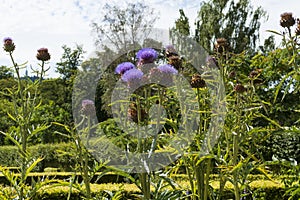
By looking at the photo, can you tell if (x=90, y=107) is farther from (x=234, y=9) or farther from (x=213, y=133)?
(x=234, y=9)

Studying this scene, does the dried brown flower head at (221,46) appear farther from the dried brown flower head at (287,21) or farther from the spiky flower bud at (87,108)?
the spiky flower bud at (87,108)

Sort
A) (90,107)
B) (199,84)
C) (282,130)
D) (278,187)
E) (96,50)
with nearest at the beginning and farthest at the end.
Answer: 1. (282,130)
2. (199,84)
3. (90,107)
4. (278,187)
5. (96,50)

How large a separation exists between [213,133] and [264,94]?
6.53 metres

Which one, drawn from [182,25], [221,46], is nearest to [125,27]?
[182,25]

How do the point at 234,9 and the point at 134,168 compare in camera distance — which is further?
the point at 234,9

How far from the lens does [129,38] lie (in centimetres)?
1070

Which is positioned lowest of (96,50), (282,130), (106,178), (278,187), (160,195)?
(106,178)

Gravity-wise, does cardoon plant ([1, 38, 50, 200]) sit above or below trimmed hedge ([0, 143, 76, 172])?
above

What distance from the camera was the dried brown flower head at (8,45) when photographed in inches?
106

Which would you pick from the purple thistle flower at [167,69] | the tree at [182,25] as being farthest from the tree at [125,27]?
the purple thistle flower at [167,69]

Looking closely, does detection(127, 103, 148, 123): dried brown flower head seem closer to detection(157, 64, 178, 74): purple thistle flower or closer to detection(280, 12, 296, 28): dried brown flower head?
detection(157, 64, 178, 74): purple thistle flower

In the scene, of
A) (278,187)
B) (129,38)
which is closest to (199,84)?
(278,187)

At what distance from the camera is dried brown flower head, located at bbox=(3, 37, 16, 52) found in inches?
106

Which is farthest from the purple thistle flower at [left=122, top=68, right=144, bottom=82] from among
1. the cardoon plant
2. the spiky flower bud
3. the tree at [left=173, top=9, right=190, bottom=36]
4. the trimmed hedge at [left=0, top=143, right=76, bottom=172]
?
the tree at [left=173, top=9, right=190, bottom=36]
